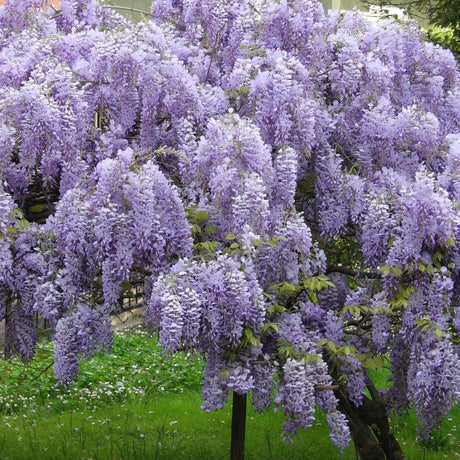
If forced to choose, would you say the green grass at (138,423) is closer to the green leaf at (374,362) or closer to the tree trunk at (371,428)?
the tree trunk at (371,428)

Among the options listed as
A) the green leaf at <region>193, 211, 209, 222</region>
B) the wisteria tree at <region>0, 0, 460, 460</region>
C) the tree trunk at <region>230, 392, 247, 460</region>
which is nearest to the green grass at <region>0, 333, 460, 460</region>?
the tree trunk at <region>230, 392, 247, 460</region>

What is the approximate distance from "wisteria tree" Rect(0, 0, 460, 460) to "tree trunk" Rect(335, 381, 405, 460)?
1.56 feet

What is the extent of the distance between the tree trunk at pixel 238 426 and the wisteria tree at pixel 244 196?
76cm

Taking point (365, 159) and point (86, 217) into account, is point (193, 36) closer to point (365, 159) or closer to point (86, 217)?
point (365, 159)

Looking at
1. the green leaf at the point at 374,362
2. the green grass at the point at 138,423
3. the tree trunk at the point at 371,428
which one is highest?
the green leaf at the point at 374,362

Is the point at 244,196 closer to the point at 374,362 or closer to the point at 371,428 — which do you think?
the point at 374,362

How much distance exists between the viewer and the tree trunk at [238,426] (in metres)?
5.92

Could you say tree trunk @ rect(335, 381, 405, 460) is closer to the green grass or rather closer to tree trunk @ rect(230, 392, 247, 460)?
tree trunk @ rect(230, 392, 247, 460)

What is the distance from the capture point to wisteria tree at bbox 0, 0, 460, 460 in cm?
457

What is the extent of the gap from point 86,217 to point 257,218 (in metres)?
0.87

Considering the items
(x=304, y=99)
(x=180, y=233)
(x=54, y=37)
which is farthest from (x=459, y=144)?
(x=54, y=37)

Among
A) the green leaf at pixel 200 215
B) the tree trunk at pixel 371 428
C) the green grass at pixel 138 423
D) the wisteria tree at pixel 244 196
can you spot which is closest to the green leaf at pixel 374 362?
the wisteria tree at pixel 244 196

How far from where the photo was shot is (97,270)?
5.03m

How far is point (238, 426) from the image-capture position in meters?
5.95
